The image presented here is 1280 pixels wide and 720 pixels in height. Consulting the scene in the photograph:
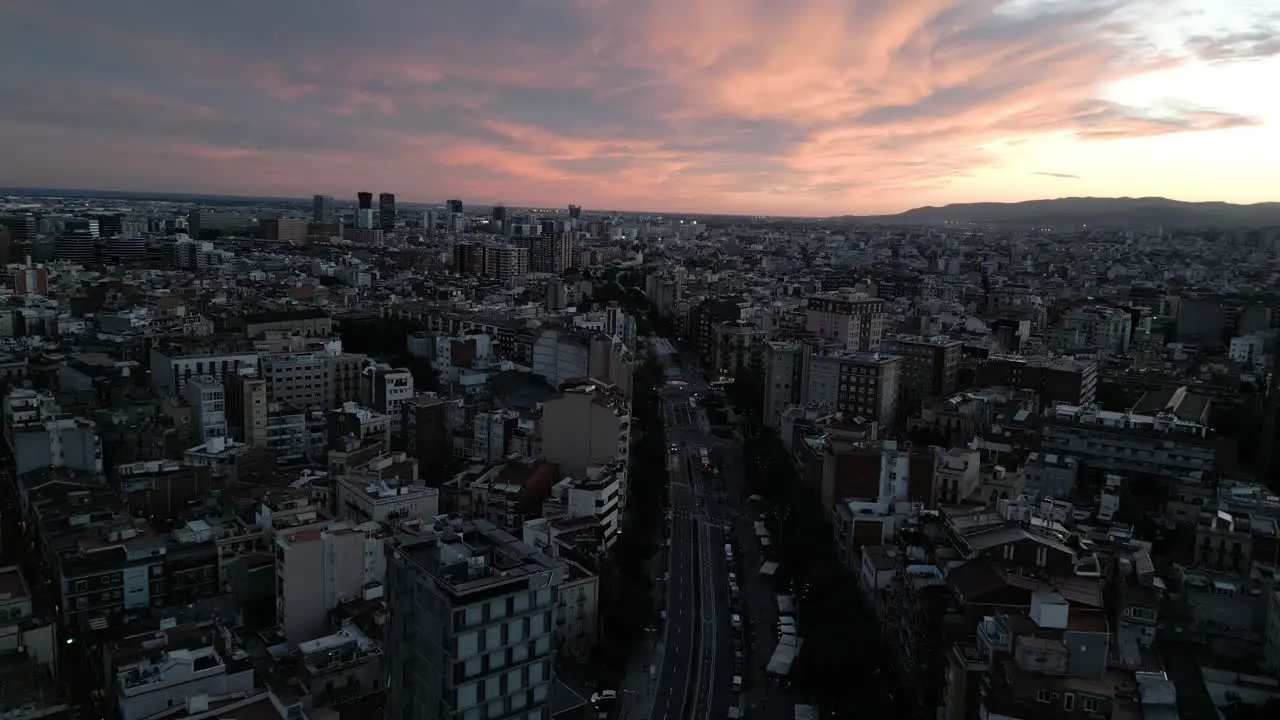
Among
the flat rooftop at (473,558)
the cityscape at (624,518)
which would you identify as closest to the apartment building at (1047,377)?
the cityscape at (624,518)

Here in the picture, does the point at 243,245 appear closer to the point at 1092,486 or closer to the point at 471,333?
the point at 471,333

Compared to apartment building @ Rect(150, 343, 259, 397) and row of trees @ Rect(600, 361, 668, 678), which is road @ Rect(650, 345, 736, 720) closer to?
row of trees @ Rect(600, 361, 668, 678)

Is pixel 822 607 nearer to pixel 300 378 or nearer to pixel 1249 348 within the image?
pixel 300 378

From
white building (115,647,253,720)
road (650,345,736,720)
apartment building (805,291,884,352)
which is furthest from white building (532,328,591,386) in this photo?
white building (115,647,253,720)

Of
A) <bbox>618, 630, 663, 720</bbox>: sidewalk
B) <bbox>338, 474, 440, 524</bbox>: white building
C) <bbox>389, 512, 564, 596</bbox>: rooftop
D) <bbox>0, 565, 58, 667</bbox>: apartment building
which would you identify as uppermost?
<bbox>389, 512, 564, 596</bbox>: rooftop

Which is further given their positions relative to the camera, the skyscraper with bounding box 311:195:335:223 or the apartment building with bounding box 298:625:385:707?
the skyscraper with bounding box 311:195:335:223

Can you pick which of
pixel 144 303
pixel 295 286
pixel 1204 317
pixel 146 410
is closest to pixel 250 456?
pixel 146 410

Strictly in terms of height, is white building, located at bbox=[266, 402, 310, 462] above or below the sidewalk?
above
